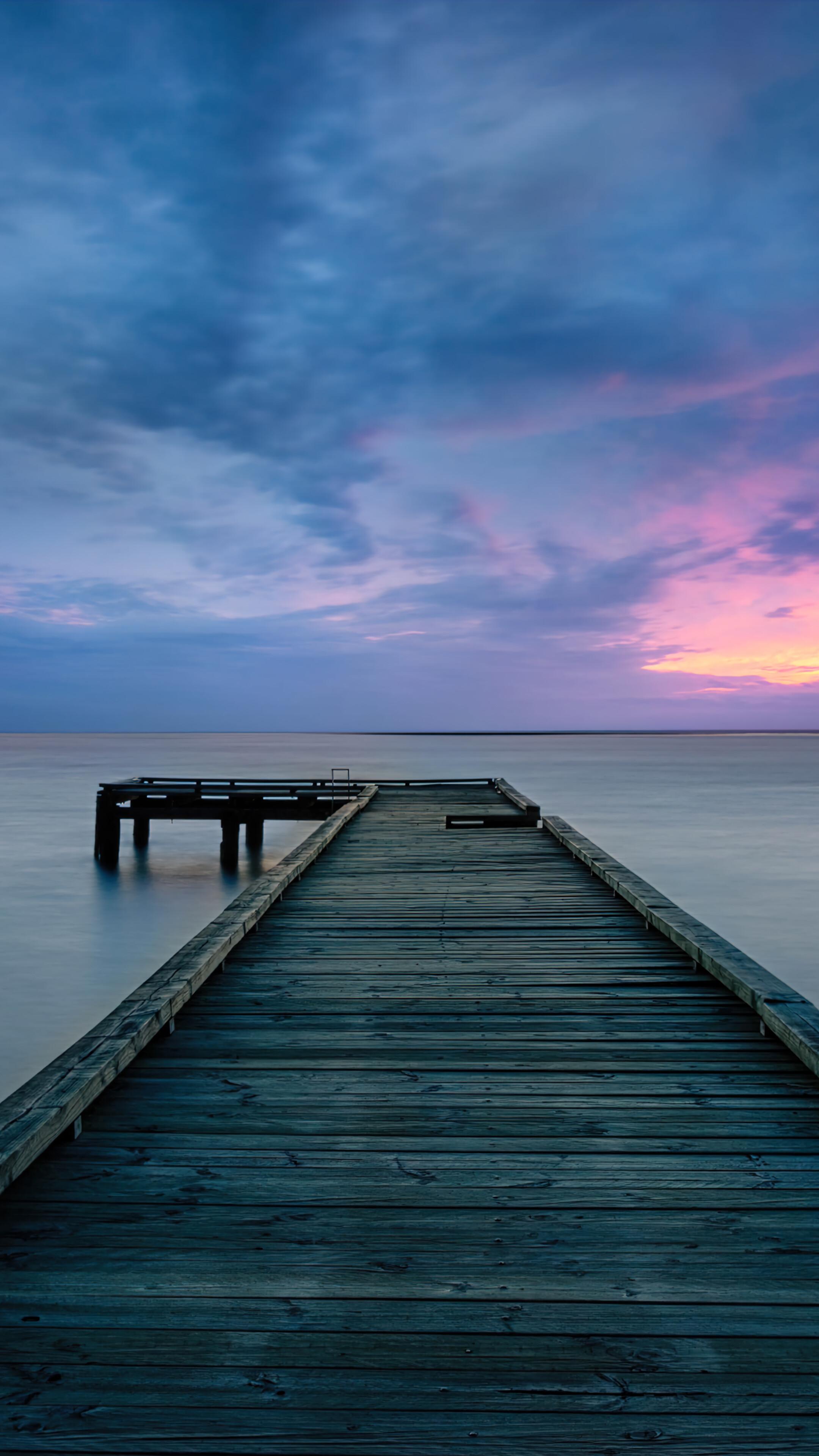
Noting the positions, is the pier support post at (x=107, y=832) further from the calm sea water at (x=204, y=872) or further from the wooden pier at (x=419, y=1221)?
the wooden pier at (x=419, y=1221)

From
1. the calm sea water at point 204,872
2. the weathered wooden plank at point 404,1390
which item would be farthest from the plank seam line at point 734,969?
the calm sea water at point 204,872

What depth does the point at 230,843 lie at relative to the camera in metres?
20.4

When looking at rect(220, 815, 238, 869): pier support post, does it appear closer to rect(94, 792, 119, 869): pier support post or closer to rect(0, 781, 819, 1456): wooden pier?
rect(94, 792, 119, 869): pier support post

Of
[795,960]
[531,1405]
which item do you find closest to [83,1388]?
[531,1405]

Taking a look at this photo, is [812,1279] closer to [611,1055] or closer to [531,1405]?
[531,1405]

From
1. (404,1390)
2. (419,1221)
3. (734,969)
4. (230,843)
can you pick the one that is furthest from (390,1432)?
(230,843)

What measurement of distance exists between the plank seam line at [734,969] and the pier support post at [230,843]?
1388 cm

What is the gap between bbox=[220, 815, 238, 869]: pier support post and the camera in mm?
20219

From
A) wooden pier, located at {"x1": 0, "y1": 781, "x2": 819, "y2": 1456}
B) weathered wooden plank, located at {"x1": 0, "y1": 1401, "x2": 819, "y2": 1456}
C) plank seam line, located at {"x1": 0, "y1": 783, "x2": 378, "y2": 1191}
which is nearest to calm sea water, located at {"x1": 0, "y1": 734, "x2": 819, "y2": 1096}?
plank seam line, located at {"x1": 0, "y1": 783, "x2": 378, "y2": 1191}

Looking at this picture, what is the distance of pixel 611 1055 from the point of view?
371cm

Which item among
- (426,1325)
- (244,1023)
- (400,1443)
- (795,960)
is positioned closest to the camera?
(400,1443)

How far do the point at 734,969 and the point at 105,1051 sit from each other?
3.12 meters

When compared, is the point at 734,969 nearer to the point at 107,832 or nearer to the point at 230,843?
the point at 230,843

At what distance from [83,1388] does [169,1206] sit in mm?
637
